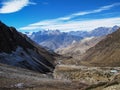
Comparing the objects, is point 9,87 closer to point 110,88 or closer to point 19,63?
point 110,88

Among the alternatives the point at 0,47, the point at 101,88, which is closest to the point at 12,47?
the point at 0,47

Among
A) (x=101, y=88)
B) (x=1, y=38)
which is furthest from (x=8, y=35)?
(x=101, y=88)

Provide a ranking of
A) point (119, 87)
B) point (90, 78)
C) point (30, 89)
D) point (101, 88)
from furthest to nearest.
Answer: point (90, 78) < point (30, 89) < point (101, 88) < point (119, 87)

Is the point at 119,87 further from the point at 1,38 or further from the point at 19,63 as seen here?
the point at 1,38

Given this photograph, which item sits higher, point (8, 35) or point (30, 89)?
point (8, 35)

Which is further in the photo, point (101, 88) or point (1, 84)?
point (1, 84)

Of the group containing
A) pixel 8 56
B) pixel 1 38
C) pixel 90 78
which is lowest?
pixel 90 78

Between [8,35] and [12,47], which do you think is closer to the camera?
[12,47]

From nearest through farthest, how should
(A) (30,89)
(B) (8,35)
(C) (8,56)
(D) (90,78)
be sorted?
(A) (30,89)
(D) (90,78)
(C) (8,56)
(B) (8,35)

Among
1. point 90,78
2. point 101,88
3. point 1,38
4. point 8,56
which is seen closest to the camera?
point 101,88
